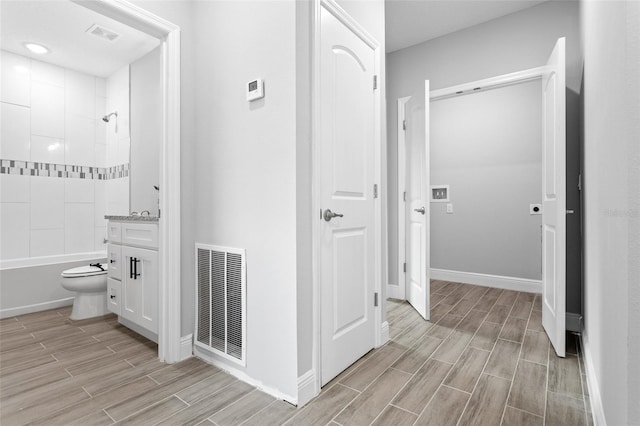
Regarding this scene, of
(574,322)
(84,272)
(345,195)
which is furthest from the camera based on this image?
(84,272)

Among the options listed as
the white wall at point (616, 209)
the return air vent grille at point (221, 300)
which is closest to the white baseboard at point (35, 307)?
the return air vent grille at point (221, 300)

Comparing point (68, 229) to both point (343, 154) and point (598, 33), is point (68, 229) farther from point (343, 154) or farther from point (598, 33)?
point (598, 33)

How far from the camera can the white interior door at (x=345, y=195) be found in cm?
171

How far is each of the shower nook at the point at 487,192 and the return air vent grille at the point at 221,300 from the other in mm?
1645

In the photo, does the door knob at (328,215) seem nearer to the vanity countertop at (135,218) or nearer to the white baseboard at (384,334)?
the white baseboard at (384,334)

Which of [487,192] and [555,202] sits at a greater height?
[487,192]

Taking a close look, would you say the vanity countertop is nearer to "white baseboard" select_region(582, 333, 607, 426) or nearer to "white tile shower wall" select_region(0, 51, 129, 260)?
Result: "white tile shower wall" select_region(0, 51, 129, 260)

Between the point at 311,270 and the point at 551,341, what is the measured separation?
1.92 metres

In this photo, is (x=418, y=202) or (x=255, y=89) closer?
(x=255, y=89)

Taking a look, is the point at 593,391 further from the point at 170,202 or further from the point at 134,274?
the point at 134,274

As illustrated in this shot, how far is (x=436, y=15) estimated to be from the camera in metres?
3.05

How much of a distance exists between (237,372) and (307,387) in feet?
1.59

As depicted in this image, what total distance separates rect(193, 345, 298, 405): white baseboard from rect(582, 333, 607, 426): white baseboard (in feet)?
4.35

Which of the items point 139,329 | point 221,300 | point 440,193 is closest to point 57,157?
point 139,329
